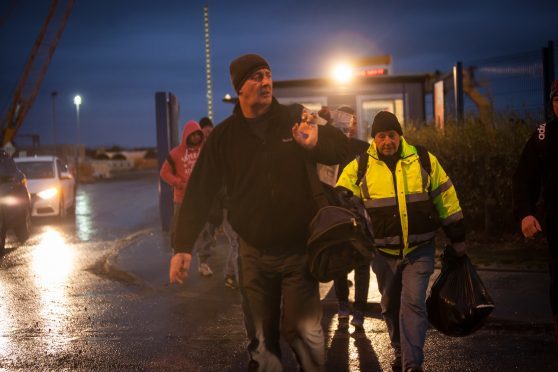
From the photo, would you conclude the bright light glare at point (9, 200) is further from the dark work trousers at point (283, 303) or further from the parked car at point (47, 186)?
the dark work trousers at point (283, 303)

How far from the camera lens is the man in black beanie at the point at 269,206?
4.09 m

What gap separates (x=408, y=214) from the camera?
536 centimetres

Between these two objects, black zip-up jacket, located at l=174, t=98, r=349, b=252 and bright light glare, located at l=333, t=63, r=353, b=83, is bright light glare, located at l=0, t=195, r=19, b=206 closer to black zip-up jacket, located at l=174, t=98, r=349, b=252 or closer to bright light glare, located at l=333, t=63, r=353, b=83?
black zip-up jacket, located at l=174, t=98, r=349, b=252

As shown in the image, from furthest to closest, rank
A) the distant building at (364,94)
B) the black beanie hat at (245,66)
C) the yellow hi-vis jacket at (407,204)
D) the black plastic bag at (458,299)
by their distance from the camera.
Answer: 1. the distant building at (364,94)
2. the yellow hi-vis jacket at (407,204)
3. the black plastic bag at (458,299)
4. the black beanie hat at (245,66)

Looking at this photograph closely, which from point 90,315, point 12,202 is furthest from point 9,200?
point 90,315

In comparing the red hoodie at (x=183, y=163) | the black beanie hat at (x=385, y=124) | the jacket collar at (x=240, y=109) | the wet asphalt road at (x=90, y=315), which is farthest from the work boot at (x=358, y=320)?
the red hoodie at (x=183, y=163)

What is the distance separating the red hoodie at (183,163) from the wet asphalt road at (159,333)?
1201 mm

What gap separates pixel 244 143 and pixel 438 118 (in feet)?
44.6

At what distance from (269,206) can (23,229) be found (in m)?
12.1

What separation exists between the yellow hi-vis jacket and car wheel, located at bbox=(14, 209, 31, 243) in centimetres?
1100

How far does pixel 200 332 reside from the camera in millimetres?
7012

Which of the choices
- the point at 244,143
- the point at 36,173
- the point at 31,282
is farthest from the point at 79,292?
the point at 36,173

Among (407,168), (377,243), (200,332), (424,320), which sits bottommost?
(200,332)

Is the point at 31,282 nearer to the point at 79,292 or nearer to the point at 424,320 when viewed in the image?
the point at 79,292
